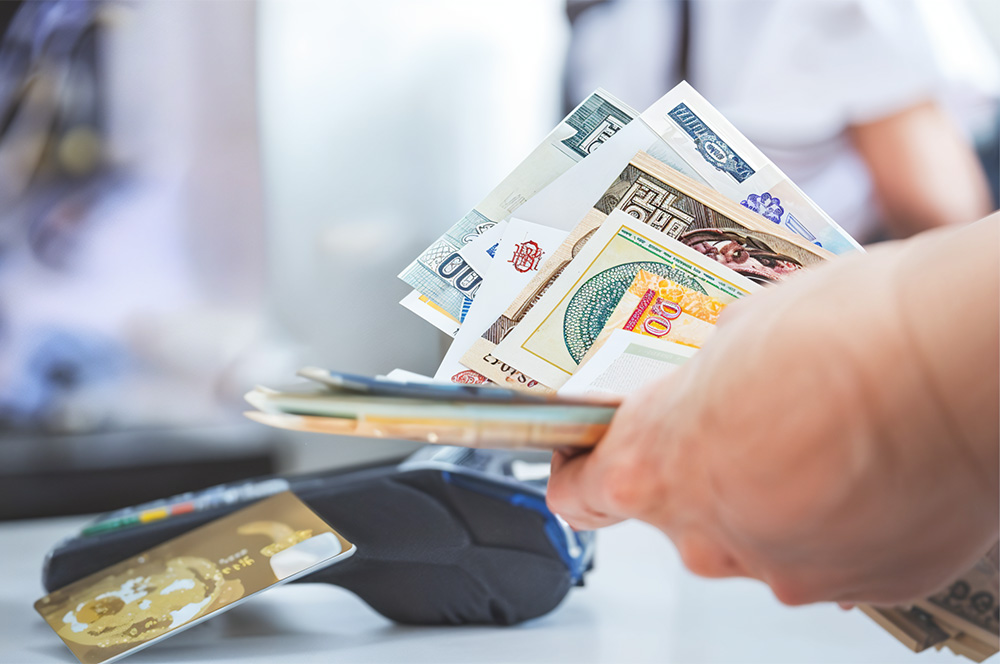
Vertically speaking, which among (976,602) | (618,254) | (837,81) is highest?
(837,81)

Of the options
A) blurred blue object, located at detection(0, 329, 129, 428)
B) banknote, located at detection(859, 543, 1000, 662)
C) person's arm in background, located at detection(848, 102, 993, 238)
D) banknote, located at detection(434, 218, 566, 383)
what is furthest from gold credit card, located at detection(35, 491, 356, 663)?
person's arm in background, located at detection(848, 102, 993, 238)

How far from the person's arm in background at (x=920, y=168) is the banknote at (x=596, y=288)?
0.83 metres

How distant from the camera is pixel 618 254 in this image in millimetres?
479

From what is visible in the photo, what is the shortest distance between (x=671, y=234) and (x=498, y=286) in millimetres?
113

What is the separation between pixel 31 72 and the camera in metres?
1.03

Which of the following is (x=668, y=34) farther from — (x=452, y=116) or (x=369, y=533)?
(x=369, y=533)

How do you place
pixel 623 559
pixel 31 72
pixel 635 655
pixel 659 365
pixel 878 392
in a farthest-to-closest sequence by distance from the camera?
pixel 31 72 < pixel 623 559 < pixel 635 655 < pixel 659 365 < pixel 878 392

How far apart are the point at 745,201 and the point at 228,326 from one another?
2.65 ft

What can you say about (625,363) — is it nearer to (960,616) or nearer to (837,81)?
(960,616)

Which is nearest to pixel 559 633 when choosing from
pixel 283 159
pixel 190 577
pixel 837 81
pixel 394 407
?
pixel 190 577

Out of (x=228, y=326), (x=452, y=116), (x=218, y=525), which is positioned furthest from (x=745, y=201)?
(x=228, y=326)

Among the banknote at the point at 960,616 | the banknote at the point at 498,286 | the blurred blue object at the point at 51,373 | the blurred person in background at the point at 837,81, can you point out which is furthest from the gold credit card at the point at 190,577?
the blurred person in background at the point at 837,81

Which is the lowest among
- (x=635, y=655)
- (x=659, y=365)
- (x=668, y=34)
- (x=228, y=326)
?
(x=635, y=655)

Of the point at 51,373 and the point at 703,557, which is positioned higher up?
the point at 703,557
